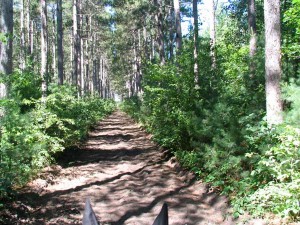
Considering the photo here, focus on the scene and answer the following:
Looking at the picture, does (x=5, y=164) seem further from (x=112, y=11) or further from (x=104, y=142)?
(x=112, y=11)

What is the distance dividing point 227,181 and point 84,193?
10.9 feet

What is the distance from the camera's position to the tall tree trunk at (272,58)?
20.0 ft

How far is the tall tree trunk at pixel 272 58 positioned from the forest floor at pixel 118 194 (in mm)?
2103

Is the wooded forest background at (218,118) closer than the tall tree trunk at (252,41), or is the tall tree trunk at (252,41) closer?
the wooded forest background at (218,118)

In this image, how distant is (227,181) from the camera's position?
6.84 m

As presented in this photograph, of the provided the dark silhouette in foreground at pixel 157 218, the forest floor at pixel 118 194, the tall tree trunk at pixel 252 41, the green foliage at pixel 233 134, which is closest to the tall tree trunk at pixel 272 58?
the green foliage at pixel 233 134

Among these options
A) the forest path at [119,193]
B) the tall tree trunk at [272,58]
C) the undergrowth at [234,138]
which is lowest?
the forest path at [119,193]

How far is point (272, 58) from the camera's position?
621cm

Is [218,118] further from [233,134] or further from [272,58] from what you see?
[272,58]

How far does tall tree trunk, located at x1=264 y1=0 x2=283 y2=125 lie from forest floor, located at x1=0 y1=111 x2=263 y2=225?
6.90ft

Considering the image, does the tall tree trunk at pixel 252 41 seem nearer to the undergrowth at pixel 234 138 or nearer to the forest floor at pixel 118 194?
the undergrowth at pixel 234 138

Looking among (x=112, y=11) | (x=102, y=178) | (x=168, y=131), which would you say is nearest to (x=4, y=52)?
(x=102, y=178)

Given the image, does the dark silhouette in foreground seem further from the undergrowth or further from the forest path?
the forest path

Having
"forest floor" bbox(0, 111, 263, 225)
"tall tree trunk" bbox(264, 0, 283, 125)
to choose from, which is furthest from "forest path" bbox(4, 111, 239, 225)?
"tall tree trunk" bbox(264, 0, 283, 125)
